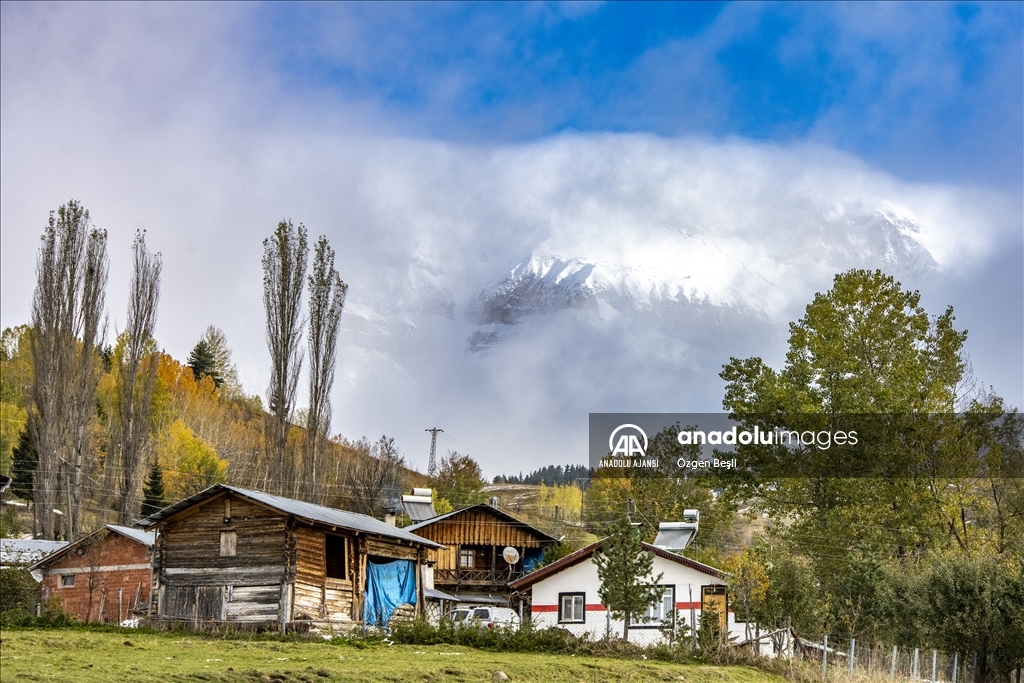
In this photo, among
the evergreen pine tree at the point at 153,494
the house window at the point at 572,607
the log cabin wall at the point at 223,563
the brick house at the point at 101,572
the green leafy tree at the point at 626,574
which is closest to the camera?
the green leafy tree at the point at 626,574

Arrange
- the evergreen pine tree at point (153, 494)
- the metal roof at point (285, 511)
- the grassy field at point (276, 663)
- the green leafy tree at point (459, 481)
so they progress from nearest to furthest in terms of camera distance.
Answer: the grassy field at point (276, 663)
the metal roof at point (285, 511)
the evergreen pine tree at point (153, 494)
the green leafy tree at point (459, 481)

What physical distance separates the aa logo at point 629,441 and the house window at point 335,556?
96.7ft

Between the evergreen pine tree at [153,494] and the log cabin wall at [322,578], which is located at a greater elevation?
the evergreen pine tree at [153,494]

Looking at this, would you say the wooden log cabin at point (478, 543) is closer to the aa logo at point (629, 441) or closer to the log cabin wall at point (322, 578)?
the aa logo at point (629, 441)

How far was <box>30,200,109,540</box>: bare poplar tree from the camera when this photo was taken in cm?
5528

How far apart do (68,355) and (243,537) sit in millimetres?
28592

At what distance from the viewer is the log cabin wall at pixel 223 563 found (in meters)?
33.0

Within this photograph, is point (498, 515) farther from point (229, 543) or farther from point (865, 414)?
point (229, 543)

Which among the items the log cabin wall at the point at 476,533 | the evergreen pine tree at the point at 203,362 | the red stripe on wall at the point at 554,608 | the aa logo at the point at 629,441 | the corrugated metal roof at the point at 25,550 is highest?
the evergreen pine tree at the point at 203,362

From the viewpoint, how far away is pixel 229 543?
34.1 meters

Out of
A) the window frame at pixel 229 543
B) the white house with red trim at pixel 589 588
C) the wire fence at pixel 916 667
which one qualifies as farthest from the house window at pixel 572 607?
the window frame at pixel 229 543

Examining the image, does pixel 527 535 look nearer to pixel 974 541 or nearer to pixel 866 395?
pixel 866 395

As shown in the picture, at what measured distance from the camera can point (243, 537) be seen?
3384 centimetres

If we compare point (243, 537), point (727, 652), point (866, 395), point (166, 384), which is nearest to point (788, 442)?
point (866, 395)
